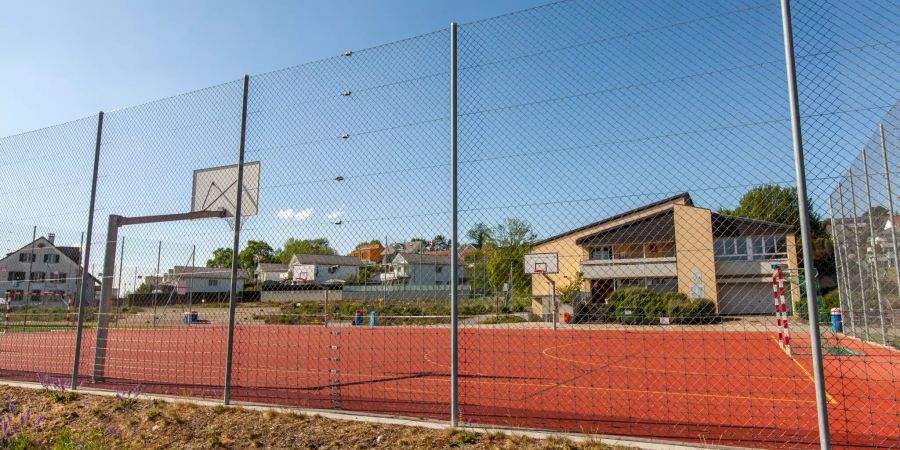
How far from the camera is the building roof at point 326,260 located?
19.2ft

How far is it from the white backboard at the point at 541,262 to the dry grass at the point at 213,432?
1.53m

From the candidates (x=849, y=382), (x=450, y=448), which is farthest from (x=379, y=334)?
(x=450, y=448)

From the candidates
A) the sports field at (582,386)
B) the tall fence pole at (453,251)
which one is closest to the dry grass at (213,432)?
the tall fence pole at (453,251)

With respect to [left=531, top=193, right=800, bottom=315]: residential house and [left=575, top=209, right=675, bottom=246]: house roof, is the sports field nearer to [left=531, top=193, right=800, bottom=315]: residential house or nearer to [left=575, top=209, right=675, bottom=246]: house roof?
[left=531, top=193, right=800, bottom=315]: residential house

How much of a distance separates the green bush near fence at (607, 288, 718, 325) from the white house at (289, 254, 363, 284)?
2768 millimetres

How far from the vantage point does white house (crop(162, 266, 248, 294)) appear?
7578 millimetres

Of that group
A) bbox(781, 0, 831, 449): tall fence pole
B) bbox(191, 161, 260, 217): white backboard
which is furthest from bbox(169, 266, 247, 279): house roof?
bbox(781, 0, 831, 449): tall fence pole

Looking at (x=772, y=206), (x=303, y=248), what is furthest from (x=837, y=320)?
(x=303, y=248)

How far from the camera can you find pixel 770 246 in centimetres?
444

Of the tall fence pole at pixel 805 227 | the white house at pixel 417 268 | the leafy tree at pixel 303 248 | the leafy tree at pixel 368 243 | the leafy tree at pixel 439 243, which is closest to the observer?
the tall fence pole at pixel 805 227

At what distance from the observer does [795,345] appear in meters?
13.8

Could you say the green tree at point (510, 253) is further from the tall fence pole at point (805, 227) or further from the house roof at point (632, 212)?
the tall fence pole at point (805, 227)

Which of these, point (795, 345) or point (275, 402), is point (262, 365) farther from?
point (795, 345)

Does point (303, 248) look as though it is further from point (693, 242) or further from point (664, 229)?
point (693, 242)
